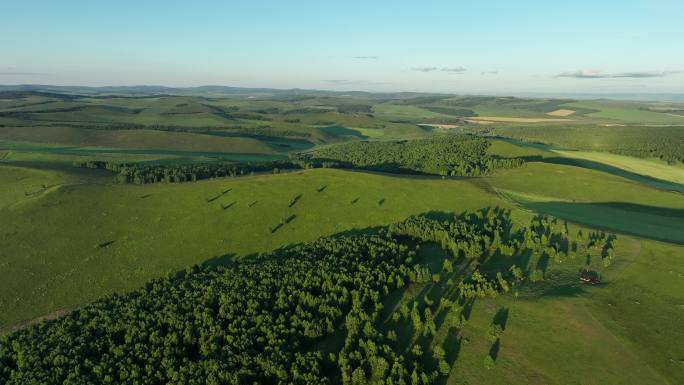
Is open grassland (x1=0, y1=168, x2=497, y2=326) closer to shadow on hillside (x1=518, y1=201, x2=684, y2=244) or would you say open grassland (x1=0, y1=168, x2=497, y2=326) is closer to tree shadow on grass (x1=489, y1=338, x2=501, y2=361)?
shadow on hillside (x1=518, y1=201, x2=684, y2=244)

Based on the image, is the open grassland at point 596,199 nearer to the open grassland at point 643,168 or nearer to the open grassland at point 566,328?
the open grassland at point 566,328

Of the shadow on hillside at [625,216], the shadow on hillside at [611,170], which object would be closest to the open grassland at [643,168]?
the shadow on hillside at [611,170]

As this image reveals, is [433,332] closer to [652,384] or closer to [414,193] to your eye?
[652,384]

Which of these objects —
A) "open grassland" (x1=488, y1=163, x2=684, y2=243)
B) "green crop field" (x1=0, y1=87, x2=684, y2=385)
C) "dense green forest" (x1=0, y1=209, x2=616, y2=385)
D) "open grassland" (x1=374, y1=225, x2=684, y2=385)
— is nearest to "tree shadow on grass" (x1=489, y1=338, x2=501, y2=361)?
"open grassland" (x1=374, y1=225, x2=684, y2=385)

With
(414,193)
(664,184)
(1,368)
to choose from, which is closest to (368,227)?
(414,193)

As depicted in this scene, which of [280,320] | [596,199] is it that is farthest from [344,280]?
[596,199]
